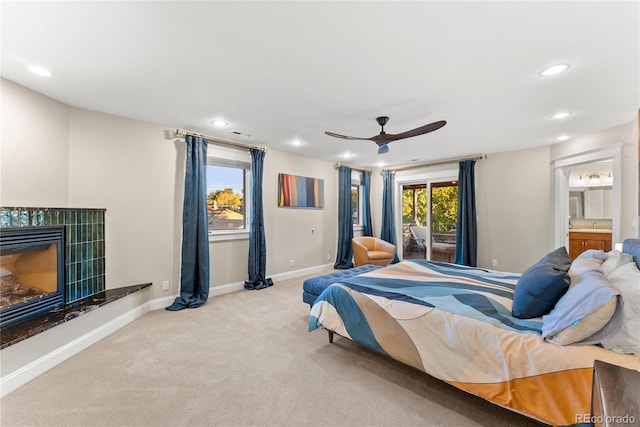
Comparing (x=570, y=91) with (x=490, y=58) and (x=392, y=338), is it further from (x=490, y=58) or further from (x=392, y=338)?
(x=392, y=338)

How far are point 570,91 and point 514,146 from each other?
7.38 ft

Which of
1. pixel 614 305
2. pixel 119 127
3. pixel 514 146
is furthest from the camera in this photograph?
pixel 514 146

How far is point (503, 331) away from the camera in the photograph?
153 centimetres

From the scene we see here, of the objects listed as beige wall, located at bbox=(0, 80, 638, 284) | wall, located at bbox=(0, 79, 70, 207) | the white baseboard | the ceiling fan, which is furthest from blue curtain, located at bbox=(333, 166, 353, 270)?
wall, located at bbox=(0, 79, 70, 207)

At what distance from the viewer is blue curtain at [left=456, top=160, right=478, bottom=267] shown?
507 centimetres

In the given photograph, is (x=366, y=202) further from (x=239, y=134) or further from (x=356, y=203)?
(x=239, y=134)

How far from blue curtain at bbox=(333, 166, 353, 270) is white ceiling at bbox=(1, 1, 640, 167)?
8.43ft

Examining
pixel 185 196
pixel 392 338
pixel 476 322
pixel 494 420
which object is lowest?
pixel 494 420

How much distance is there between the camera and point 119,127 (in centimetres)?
311

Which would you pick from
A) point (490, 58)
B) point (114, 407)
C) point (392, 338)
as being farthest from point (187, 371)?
point (490, 58)

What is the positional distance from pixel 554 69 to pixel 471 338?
218 cm

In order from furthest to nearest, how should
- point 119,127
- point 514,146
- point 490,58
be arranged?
point 514,146
point 119,127
point 490,58

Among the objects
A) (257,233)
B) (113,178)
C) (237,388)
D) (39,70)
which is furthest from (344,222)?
(39,70)

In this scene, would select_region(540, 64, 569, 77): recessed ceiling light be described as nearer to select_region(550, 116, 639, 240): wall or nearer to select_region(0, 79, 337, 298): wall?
select_region(550, 116, 639, 240): wall
